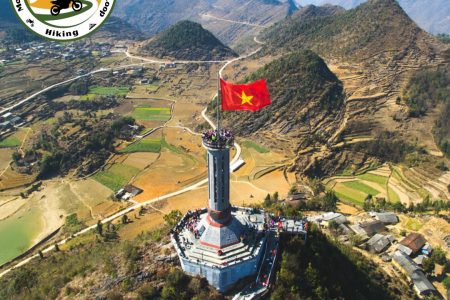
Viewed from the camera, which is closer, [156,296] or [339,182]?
[156,296]

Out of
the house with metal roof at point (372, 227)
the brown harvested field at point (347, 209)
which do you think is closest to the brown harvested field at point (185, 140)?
the brown harvested field at point (347, 209)

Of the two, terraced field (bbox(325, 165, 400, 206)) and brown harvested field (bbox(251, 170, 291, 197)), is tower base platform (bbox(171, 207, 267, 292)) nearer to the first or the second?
brown harvested field (bbox(251, 170, 291, 197))

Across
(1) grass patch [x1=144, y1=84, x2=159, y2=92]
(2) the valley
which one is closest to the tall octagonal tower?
(2) the valley

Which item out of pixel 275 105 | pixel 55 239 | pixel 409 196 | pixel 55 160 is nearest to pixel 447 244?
pixel 409 196

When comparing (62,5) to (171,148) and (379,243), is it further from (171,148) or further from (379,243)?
(379,243)

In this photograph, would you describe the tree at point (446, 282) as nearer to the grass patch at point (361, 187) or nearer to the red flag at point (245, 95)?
the grass patch at point (361, 187)

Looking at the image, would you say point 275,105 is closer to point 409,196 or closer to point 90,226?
point 409,196

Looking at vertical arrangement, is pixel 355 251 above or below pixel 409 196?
above
